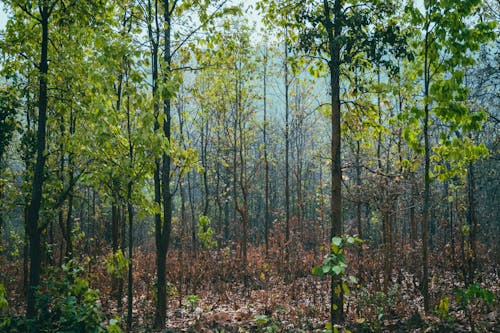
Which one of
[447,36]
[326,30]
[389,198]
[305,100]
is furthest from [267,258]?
[447,36]

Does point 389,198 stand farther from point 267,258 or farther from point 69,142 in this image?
point 69,142

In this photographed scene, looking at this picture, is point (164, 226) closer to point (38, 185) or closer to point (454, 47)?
point (38, 185)

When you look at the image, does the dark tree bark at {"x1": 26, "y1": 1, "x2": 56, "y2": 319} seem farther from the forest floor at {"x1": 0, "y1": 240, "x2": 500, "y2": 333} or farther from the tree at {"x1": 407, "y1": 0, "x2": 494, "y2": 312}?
the tree at {"x1": 407, "y1": 0, "x2": 494, "y2": 312}

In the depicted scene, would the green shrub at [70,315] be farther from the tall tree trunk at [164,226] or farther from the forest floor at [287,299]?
the tall tree trunk at [164,226]

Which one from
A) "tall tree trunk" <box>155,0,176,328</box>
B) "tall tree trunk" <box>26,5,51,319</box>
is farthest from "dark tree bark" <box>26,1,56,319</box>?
"tall tree trunk" <box>155,0,176,328</box>

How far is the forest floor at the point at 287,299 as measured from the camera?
7324mm

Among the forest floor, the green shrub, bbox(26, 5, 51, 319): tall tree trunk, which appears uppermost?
bbox(26, 5, 51, 319): tall tree trunk

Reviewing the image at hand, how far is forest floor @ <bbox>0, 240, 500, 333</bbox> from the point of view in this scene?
732 cm

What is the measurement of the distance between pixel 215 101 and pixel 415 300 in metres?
11.1

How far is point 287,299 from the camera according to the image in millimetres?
10109

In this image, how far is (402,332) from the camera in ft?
23.4

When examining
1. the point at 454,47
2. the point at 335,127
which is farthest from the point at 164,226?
the point at 454,47

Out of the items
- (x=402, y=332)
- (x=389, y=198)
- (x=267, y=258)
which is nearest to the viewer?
(x=402, y=332)

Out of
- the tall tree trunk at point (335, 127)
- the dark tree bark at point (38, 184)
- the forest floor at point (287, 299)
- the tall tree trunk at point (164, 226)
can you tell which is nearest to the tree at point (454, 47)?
the tall tree trunk at point (335, 127)
